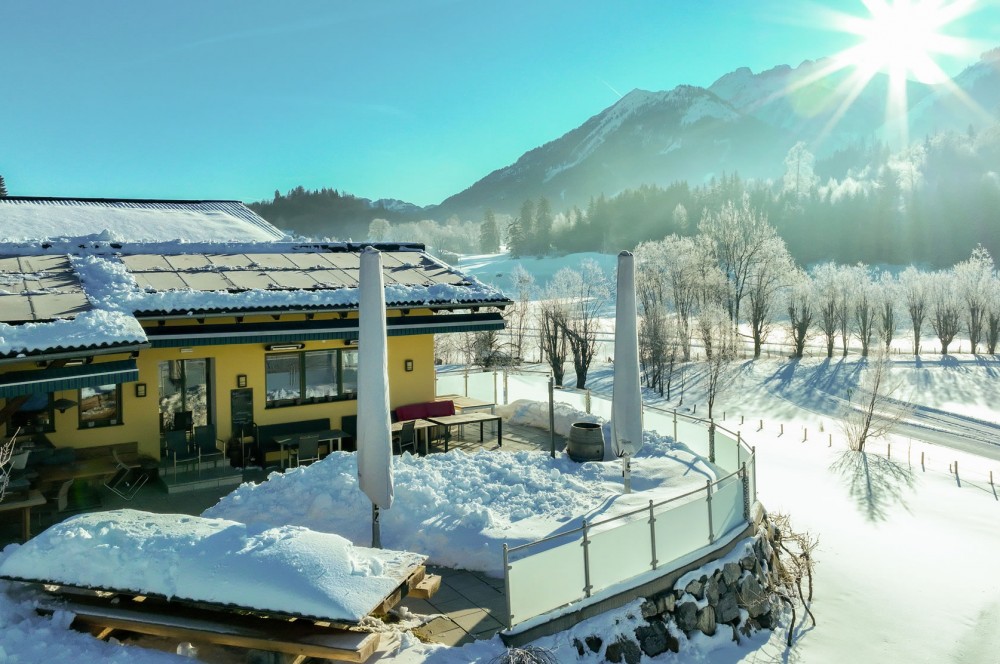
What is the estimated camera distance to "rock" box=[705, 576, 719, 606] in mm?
8562

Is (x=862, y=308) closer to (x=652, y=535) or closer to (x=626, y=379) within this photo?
(x=626, y=379)

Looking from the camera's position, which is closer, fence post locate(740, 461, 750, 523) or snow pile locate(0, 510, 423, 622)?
snow pile locate(0, 510, 423, 622)

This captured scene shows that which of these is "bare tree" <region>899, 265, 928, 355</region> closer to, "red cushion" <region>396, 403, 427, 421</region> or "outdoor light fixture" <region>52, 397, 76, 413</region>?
"red cushion" <region>396, 403, 427, 421</region>

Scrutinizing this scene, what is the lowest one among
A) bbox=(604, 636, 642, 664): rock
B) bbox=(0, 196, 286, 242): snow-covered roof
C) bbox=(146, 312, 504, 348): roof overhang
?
bbox=(604, 636, 642, 664): rock

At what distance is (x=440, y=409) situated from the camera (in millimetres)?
14102

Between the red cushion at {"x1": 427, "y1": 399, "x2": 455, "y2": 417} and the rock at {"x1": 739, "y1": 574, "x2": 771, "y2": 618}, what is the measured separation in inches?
267

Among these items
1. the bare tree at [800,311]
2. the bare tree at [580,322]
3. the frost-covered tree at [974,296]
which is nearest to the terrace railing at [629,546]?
the bare tree at [580,322]

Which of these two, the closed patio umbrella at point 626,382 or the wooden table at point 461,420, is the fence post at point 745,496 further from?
the wooden table at point 461,420

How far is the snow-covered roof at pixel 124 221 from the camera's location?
15820 mm

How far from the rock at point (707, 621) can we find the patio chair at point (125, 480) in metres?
8.30

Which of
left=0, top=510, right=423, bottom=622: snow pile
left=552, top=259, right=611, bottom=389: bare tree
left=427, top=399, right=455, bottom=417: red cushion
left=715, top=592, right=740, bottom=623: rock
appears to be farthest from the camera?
left=552, top=259, right=611, bottom=389: bare tree

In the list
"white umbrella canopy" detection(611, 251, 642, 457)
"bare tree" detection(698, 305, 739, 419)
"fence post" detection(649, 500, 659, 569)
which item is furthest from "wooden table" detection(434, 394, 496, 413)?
"bare tree" detection(698, 305, 739, 419)

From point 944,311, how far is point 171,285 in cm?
5816

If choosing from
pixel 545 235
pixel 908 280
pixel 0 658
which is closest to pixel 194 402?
pixel 0 658
